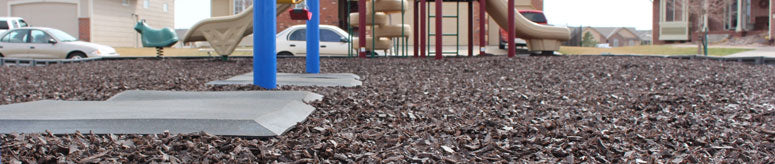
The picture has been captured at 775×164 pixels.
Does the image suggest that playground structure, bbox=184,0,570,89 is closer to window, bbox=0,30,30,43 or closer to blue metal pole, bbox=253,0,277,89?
blue metal pole, bbox=253,0,277,89

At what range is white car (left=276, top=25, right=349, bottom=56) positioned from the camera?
641 inches

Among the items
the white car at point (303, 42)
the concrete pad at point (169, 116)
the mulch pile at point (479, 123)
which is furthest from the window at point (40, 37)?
the concrete pad at point (169, 116)

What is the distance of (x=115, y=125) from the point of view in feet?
13.5

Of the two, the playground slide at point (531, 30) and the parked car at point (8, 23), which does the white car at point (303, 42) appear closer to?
the playground slide at point (531, 30)

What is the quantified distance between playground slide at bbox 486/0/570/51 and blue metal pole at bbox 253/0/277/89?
8407mm

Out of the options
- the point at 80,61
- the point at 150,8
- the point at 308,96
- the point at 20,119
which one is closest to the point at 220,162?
the point at 20,119

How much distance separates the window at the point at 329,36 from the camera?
16.5m

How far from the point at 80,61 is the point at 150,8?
23.6 meters

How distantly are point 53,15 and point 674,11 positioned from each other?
105ft

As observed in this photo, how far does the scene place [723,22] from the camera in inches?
1363

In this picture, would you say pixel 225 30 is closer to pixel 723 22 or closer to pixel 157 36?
pixel 157 36

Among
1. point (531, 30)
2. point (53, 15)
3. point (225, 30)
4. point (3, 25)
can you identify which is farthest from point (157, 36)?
point (53, 15)

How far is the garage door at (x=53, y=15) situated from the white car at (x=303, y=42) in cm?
2020

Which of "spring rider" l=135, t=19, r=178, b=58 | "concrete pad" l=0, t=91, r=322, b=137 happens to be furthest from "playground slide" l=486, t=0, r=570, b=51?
"concrete pad" l=0, t=91, r=322, b=137
